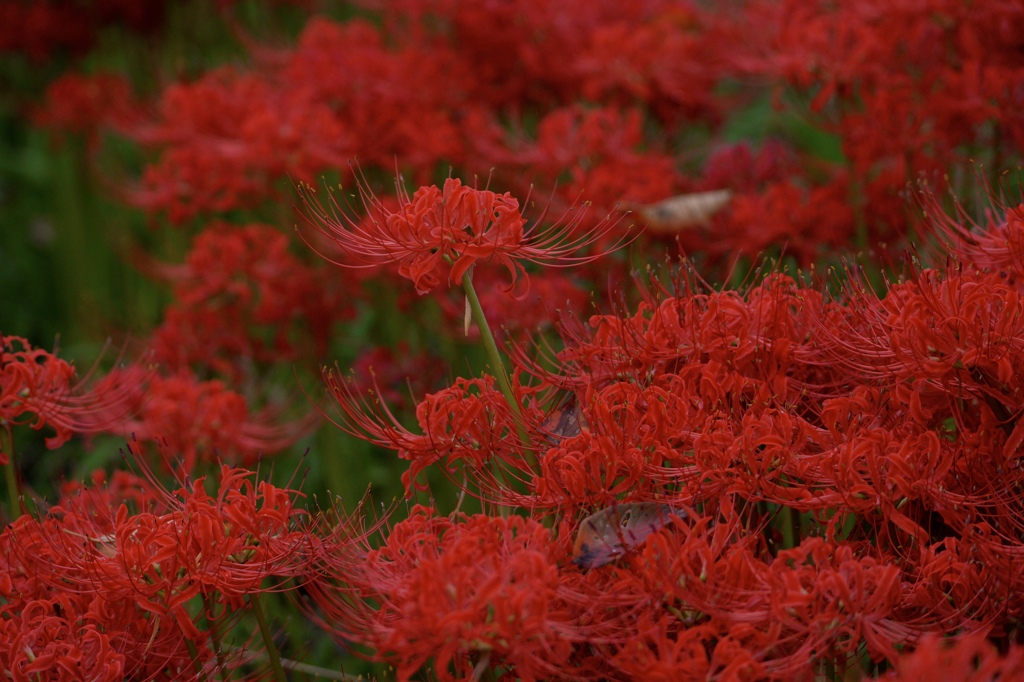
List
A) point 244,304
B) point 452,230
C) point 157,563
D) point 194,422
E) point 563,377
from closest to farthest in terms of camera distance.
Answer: point 157,563
point 452,230
point 563,377
point 194,422
point 244,304

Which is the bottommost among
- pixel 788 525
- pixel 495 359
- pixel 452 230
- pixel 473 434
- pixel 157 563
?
pixel 788 525

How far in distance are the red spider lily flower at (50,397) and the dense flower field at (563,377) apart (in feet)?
0.03

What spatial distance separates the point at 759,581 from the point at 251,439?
159 cm

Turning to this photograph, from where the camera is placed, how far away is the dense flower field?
1565mm

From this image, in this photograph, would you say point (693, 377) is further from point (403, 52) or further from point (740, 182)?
point (403, 52)

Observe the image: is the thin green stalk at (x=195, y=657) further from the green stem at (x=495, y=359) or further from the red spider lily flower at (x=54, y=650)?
the green stem at (x=495, y=359)

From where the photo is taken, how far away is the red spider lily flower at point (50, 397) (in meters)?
2.18

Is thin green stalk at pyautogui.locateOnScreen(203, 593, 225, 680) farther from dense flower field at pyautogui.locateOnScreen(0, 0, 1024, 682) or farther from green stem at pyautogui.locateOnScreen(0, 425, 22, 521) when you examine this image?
green stem at pyautogui.locateOnScreen(0, 425, 22, 521)

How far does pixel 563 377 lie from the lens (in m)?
2.02

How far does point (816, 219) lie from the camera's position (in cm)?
301

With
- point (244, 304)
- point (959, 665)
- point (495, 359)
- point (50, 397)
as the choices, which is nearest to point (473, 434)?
point (495, 359)

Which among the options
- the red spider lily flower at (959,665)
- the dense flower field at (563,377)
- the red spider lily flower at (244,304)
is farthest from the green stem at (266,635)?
the red spider lily flower at (244,304)

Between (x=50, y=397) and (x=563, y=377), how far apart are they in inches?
43.1

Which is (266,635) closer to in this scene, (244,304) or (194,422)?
(194,422)
